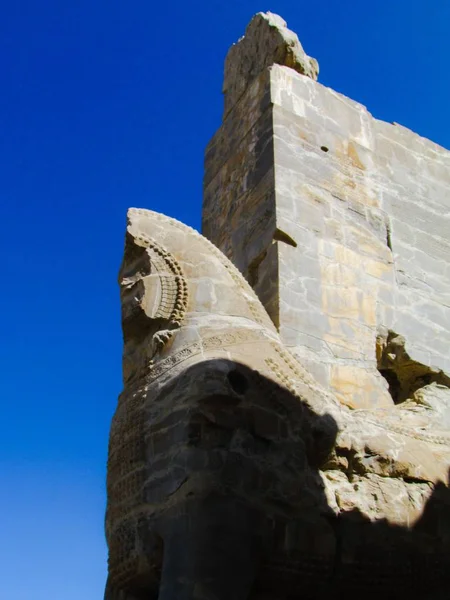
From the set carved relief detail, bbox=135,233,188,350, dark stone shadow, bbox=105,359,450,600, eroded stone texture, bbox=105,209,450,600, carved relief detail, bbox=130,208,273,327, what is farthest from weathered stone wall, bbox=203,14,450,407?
dark stone shadow, bbox=105,359,450,600

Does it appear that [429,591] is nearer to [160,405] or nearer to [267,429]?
[267,429]

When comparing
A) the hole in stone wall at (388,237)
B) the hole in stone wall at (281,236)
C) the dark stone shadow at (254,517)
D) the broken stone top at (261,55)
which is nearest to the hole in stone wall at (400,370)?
the hole in stone wall at (388,237)

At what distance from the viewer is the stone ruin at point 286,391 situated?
3.85 metres

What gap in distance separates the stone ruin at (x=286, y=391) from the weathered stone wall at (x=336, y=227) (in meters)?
0.02

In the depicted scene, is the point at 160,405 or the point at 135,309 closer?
the point at 160,405

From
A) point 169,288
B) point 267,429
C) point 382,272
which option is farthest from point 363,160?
point 267,429

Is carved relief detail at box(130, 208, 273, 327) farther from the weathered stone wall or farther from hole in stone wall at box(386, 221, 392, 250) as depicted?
hole in stone wall at box(386, 221, 392, 250)

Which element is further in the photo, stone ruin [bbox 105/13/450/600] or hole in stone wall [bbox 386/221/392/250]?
hole in stone wall [bbox 386/221/392/250]

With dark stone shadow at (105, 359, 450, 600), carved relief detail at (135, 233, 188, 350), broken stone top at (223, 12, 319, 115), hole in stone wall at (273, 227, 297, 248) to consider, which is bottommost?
dark stone shadow at (105, 359, 450, 600)

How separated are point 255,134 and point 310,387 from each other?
2847mm

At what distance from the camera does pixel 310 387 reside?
14.5ft

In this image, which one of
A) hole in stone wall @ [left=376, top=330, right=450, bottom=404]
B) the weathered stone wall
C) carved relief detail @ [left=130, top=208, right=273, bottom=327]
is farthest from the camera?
hole in stone wall @ [left=376, top=330, right=450, bottom=404]

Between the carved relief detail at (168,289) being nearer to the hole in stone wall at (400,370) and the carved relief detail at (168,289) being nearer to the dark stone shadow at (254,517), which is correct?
the dark stone shadow at (254,517)

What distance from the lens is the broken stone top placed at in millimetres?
6973
